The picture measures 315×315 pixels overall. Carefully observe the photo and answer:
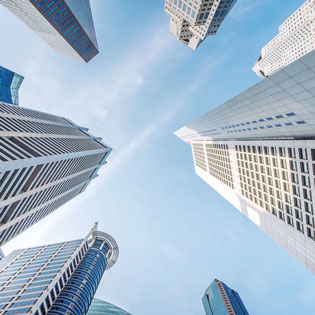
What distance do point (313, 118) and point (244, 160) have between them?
1065 inches

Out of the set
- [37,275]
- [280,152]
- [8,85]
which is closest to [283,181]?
[280,152]

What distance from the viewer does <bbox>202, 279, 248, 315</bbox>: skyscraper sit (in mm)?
143125

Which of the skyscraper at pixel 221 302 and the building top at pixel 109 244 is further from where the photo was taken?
the skyscraper at pixel 221 302

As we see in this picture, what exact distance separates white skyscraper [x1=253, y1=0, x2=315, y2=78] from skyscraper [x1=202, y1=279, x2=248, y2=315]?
173824 millimetres

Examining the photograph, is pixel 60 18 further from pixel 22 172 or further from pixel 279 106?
pixel 279 106

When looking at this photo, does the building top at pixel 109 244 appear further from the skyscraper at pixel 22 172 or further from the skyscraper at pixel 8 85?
the skyscraper at pixel 8 85

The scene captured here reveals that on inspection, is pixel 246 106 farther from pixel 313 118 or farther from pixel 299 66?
pixel 299 66

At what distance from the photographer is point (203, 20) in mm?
102062

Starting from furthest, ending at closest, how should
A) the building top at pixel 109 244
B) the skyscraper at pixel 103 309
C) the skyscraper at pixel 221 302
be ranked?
the skyscraper at pixel 221 302 → the building top at pixel 109 244 → the skyscraper at pixel 103 309

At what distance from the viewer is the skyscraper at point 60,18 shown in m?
83.2

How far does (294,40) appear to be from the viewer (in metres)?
129

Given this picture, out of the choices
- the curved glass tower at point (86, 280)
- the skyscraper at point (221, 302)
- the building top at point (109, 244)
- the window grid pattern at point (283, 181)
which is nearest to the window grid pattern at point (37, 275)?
the curved glass tower at point (86, 280)

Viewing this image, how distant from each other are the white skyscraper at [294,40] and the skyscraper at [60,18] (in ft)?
417

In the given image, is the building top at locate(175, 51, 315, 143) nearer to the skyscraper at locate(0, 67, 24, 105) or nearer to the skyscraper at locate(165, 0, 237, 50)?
the skyscraper at locate(165, 0, 237, 50)
